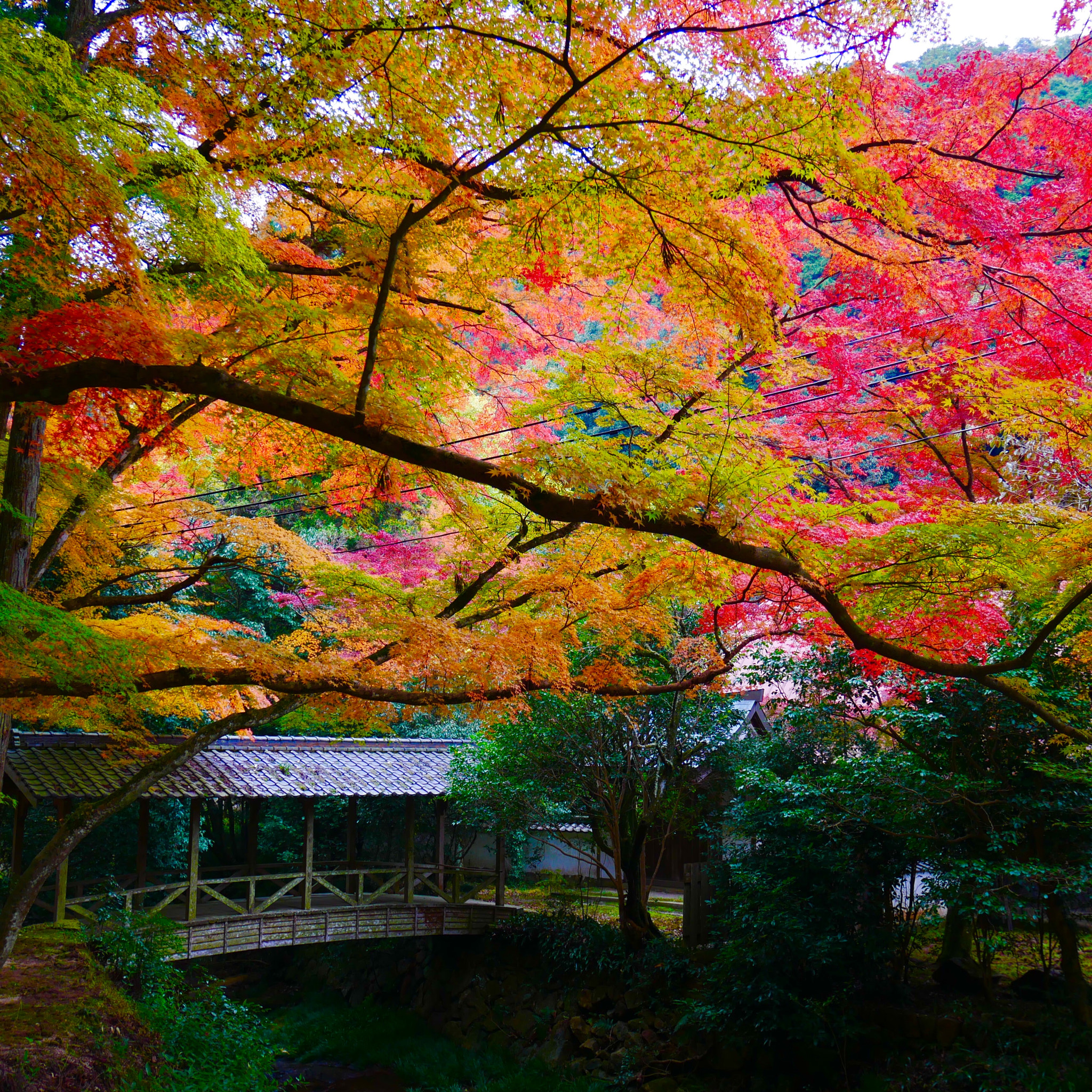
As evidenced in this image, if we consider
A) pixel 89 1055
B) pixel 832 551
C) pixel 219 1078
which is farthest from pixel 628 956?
pixel 832 551

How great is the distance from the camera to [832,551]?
4.82 metres

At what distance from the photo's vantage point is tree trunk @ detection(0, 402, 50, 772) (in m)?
5.64

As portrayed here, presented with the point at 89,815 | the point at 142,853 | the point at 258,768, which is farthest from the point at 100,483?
the point at 258,768

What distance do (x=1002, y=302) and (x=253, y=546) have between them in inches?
249

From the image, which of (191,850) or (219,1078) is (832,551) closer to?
(219,1078)

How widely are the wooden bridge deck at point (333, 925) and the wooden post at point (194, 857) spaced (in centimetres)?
13

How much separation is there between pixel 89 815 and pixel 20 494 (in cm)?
278

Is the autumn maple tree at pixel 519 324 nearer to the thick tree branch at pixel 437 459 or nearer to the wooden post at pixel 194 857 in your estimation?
the thick tree branch at pixel 437 459

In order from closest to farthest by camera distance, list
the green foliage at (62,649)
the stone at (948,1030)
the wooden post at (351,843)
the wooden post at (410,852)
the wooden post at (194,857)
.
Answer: the green foliage at (62,649), the stone at (948,1030), the wooden post at (194,857), the wooden post at (410,852), the wooden post at (351,843)

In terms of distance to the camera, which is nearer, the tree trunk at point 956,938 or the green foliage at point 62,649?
the green foliage at point 62,649

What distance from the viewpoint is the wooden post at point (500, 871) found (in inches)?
469

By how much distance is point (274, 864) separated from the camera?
12.2 metres

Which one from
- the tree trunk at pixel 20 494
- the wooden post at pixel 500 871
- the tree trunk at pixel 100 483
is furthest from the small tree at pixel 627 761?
the tree trunk at pixel 20 494

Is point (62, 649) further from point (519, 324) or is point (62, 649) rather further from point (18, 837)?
point (18, 837)
